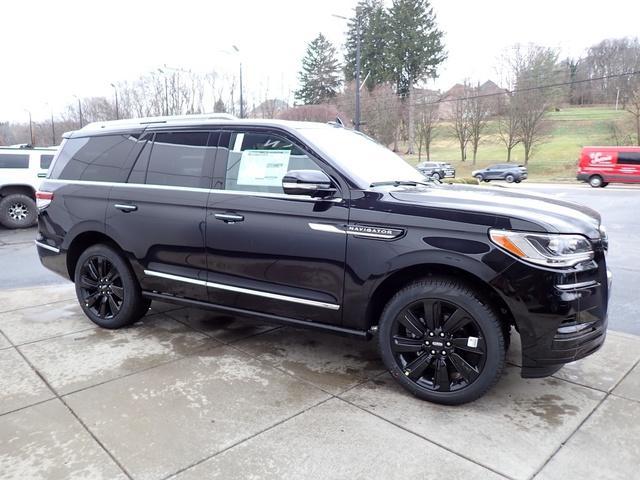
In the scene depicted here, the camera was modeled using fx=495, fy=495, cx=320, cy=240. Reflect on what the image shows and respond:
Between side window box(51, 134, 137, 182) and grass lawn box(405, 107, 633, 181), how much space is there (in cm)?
3827

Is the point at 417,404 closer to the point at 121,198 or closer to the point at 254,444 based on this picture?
the point at 254,444

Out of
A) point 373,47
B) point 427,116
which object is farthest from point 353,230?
point 373,47

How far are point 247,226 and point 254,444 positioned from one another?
152cm

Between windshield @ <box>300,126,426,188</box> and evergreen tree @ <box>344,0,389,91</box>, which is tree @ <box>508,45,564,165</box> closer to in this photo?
evergreen tree @ <box>344,0,389,91</box>

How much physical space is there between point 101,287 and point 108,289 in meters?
0.08

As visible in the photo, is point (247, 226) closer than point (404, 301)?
No

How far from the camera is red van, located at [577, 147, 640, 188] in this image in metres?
28.4

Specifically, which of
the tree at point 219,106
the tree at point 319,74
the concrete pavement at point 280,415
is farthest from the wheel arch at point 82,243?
the tree at point 319,74

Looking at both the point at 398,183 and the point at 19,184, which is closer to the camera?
the point at 398,183

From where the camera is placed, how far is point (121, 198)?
423cm

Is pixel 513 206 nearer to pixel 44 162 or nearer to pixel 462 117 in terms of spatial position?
pixel 44 162

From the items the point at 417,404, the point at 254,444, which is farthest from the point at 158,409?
the point at 417,404

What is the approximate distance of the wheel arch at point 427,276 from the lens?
2.99 metres

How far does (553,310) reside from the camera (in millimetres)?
2742
